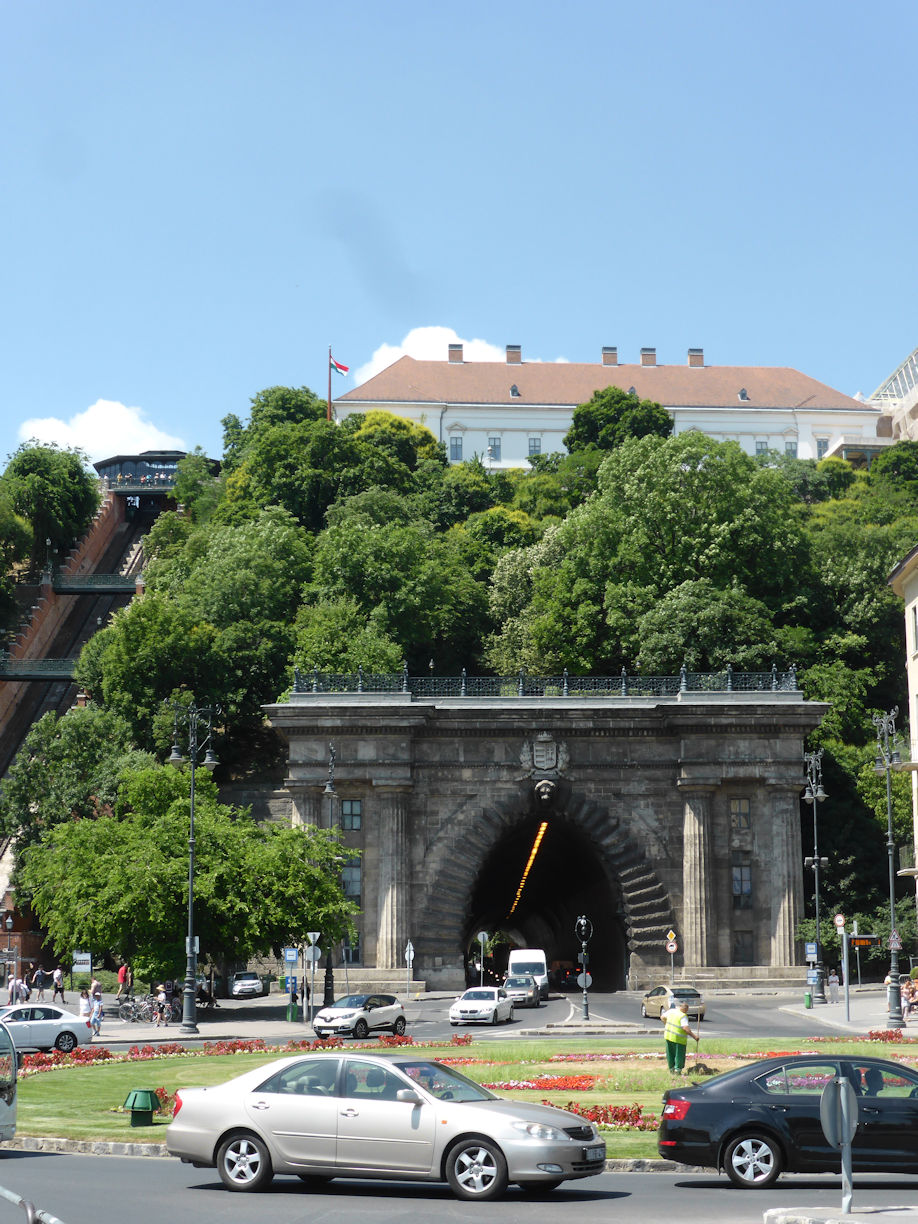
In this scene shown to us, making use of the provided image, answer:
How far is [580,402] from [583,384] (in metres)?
3.93

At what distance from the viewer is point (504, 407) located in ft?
471

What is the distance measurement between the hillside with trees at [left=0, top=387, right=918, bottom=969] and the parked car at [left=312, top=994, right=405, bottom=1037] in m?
27.9

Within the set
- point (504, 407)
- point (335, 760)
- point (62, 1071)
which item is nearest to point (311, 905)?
point (335, 760)

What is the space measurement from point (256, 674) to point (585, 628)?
18.0m

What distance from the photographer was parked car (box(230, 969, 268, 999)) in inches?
2662

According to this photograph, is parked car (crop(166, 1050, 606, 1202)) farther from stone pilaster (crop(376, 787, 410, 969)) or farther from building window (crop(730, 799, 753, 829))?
building window (crop(730, 799, 753, 829))

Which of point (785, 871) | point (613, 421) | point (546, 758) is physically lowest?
point (785, 871)

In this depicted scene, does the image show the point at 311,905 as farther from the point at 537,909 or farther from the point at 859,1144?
the point at 537,909

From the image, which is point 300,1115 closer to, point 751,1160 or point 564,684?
point 751,1160

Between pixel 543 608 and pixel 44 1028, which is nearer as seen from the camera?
pixel 44 1028

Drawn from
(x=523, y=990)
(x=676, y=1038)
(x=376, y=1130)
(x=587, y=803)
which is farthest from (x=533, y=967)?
(x=376, y=1130)

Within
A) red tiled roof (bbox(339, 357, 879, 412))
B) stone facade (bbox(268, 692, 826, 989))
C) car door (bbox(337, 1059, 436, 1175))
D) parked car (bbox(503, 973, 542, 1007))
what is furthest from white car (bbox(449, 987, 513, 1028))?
red tiled roof (bbox(339, 357, 879, 412))

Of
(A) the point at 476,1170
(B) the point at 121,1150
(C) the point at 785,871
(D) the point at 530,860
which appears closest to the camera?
(A) the point at 476,1170

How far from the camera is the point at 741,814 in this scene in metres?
67.8
